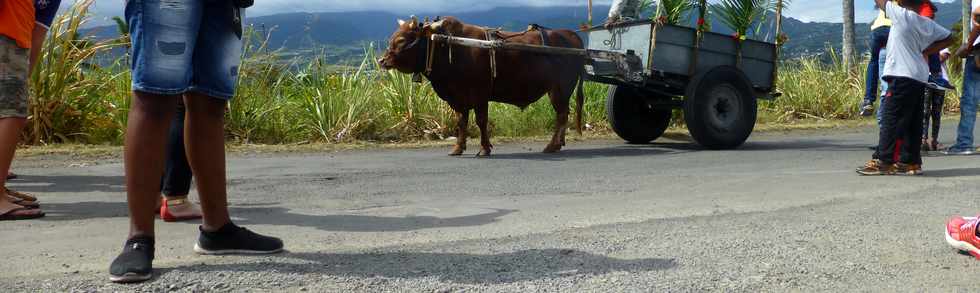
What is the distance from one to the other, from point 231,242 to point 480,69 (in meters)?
5.58

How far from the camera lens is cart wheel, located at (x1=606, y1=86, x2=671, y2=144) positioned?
1077 centimetres

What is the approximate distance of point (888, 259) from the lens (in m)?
4.01

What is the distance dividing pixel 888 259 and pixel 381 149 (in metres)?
7.08

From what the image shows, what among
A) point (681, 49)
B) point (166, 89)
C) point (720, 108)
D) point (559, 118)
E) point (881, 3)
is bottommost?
point (559, 118)

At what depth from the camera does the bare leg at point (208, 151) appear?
12.3ft

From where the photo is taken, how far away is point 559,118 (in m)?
9.92

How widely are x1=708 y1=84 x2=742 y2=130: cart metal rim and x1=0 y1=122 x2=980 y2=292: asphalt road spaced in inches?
65.2

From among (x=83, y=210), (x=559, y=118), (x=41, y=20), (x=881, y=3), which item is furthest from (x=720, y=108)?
(x=41, y=20)

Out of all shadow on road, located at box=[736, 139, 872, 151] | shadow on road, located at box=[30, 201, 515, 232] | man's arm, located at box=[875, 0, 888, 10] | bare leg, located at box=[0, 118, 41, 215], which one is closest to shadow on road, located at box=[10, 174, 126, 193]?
shadow on road, located at box=[30, 201, 515, 232]

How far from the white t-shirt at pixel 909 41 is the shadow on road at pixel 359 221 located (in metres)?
3.46

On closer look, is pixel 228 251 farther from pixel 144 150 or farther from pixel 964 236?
pixel 964 236

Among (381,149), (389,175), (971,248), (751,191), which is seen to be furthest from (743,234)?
(381,149)

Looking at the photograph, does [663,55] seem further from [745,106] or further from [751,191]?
[751,191]

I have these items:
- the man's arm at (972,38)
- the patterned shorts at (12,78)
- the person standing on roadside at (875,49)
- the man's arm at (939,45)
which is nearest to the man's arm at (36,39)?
the patterned shorts at (12,78)
